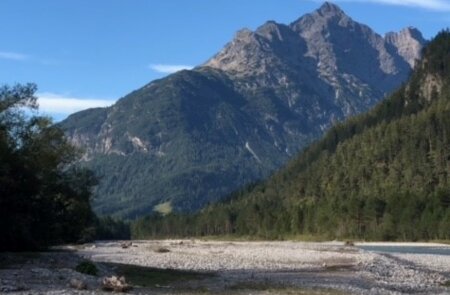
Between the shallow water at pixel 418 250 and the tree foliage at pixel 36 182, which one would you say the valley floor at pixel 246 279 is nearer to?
the tree foliage at pixel 36 182

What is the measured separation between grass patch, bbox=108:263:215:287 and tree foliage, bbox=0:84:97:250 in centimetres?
965

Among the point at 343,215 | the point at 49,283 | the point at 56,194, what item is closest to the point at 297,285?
the point at 49,283

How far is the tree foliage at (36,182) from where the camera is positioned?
56.4 metres

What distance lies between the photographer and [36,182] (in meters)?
59.6

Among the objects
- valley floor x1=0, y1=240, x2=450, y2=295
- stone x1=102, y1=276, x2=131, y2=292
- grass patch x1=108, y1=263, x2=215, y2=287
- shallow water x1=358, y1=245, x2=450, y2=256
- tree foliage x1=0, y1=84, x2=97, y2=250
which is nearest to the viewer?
stone x1=102, y1=276, x2=131, y2=292

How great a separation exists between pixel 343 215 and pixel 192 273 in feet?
478

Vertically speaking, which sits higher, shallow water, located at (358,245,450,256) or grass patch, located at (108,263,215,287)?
shallow water, located at (358,245,450,256)

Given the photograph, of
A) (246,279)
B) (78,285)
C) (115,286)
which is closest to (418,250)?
(246,279)

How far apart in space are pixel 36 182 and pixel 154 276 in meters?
15.4

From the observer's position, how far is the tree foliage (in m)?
56.4

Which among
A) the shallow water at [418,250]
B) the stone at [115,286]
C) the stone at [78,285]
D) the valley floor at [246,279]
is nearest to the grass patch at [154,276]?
the valley floor at [246,279]

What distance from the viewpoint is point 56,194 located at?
249 ft

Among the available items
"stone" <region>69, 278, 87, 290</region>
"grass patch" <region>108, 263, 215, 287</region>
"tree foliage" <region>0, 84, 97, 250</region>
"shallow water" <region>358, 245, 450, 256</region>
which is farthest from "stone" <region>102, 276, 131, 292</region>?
"shallow water" <region>358, 245, 450, 256</region>

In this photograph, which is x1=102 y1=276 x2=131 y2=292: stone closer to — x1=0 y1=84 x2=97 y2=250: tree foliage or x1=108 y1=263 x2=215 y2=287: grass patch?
x1=108 y1=263 x2=215 y2=287: grass patch
